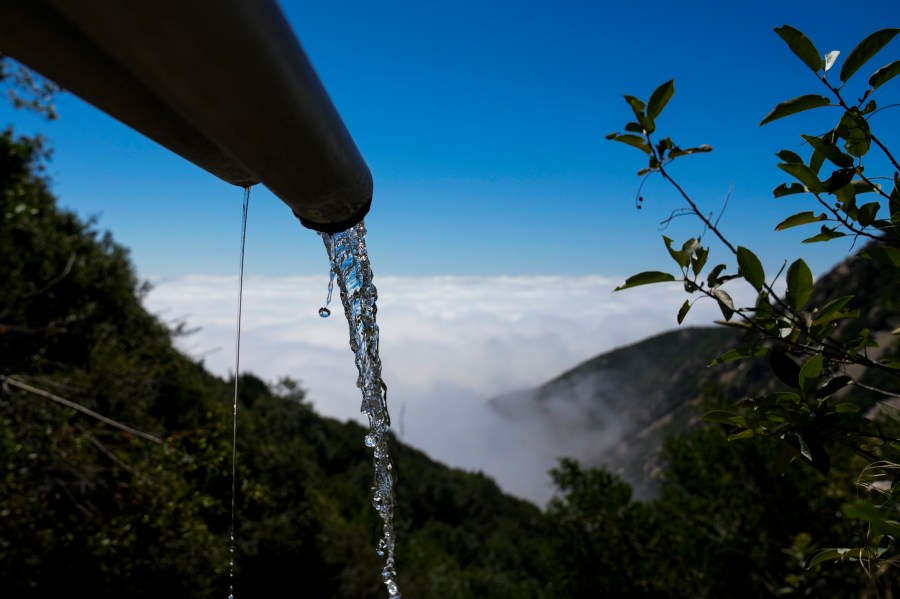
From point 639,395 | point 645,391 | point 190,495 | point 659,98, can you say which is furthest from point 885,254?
point 639,395

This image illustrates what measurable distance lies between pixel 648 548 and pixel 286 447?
10.1 metres

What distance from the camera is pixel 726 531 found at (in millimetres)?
10547

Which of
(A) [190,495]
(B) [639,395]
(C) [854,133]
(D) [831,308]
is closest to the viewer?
(C) [854,133]

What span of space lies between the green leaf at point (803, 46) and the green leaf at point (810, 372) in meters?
0.76

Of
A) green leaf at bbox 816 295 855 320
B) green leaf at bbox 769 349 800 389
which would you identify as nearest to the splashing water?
green leaf at bbox 769 349 800 389

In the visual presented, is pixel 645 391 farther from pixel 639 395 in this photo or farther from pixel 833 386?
pixel 833 386

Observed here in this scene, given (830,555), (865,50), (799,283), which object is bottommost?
(830,555)

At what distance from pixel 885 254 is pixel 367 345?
148 centimetres

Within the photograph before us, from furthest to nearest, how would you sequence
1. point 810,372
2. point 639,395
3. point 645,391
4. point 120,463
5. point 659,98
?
point 639,395
point 645,391
point 120,463
point 659,98
point 810,372

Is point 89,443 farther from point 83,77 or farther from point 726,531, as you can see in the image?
point 726,531

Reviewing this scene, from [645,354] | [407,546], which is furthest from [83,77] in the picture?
[645,354]

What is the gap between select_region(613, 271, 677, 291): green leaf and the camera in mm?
1672

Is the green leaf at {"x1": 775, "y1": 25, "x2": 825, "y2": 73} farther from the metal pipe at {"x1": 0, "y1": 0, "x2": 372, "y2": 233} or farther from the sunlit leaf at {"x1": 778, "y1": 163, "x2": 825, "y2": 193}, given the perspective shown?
the metal pipe at {"x1": 0, "y1": 0, "x2": 372, "y2": 233}

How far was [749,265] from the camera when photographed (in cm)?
159
